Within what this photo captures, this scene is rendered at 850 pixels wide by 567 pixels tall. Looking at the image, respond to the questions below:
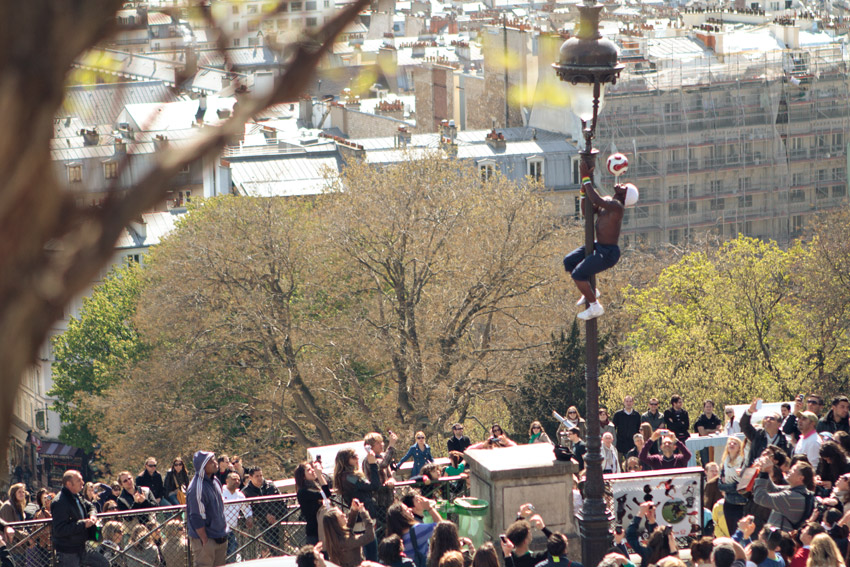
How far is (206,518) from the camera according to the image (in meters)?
10.7

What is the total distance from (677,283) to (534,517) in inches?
1095

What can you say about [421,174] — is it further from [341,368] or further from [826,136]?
[826,136]

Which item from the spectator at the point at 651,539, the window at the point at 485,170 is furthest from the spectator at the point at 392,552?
the window at the point at 485,170

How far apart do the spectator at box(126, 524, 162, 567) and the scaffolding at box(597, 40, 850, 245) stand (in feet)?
134

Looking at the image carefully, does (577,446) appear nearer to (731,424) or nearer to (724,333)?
(731,424)

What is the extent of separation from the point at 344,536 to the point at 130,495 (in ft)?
12.2

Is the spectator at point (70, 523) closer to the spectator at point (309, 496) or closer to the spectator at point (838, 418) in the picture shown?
the spectator at point (309, 496)

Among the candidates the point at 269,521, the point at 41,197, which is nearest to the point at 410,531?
the point at 269,521

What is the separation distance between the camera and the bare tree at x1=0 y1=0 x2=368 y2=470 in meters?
2.36

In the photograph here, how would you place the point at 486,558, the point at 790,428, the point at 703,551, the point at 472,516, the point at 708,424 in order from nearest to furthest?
1. the point at 486,558
2. the point at 703,551
3. the point at 472,516
4. the point at 790,428
5. the point at 708,424

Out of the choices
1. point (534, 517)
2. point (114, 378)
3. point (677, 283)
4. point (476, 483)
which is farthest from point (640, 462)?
point (114, 378)

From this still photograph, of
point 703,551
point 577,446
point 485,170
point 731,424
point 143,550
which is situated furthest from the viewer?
point 485,170

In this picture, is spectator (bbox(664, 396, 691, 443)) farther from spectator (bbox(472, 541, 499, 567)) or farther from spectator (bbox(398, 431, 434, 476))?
spectator (bbox(472, 541, 499, 567))

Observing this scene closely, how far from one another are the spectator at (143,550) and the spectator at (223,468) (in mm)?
1073
